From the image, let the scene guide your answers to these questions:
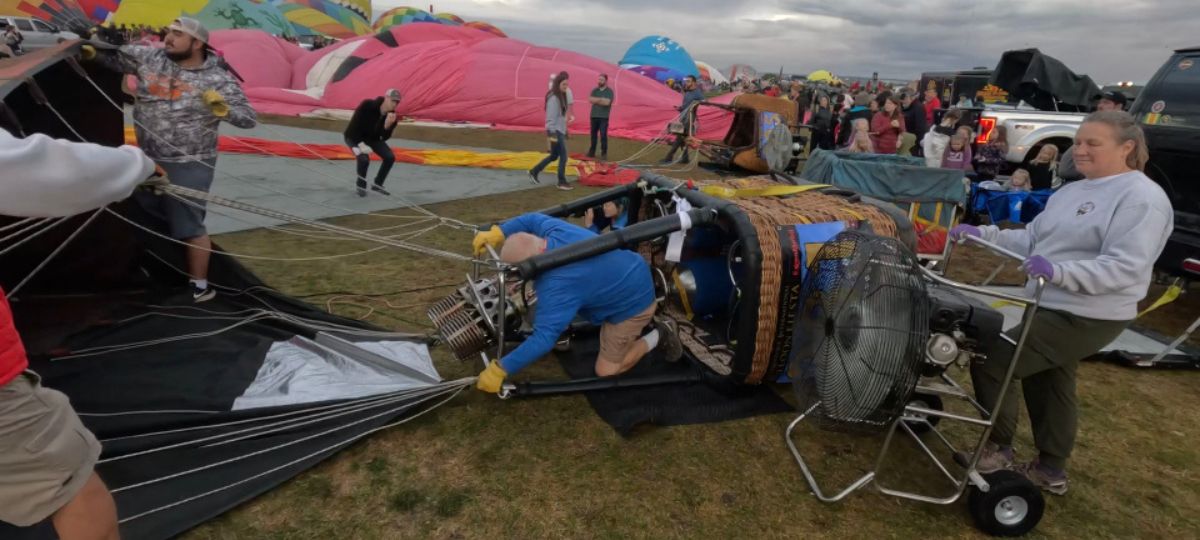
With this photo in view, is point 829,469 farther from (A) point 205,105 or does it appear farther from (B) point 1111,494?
(A) point 205,105

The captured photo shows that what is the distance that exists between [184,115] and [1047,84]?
12303 millimetres

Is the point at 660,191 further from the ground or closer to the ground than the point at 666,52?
closer to the ground

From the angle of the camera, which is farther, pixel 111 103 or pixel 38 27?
pixel 38 27

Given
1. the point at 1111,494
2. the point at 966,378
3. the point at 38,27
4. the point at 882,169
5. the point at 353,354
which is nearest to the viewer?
the point at 1111,494

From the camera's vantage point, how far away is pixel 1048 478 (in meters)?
2.61

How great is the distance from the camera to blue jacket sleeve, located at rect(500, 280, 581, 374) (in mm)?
2688

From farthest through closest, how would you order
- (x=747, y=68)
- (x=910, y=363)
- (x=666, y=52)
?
(x=747, y=68) → (x=666, y=52) → (x=910, y=363)

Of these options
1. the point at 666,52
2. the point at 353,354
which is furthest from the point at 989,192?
the point at 666,52

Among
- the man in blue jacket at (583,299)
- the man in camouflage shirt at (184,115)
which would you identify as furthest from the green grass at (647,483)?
the man in camouflage shirt at (184,115)

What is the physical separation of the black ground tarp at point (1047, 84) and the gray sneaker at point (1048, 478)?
1024 cm

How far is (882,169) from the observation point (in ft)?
19.8

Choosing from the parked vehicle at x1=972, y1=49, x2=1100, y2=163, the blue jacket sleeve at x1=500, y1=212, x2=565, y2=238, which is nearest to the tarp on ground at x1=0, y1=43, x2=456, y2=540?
the blue jacket sleeve at x1=500, y1=212, x2=565, y2=238

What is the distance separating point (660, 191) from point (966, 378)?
7.26ft

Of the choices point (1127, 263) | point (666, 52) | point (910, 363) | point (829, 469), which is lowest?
point (829, 469)
